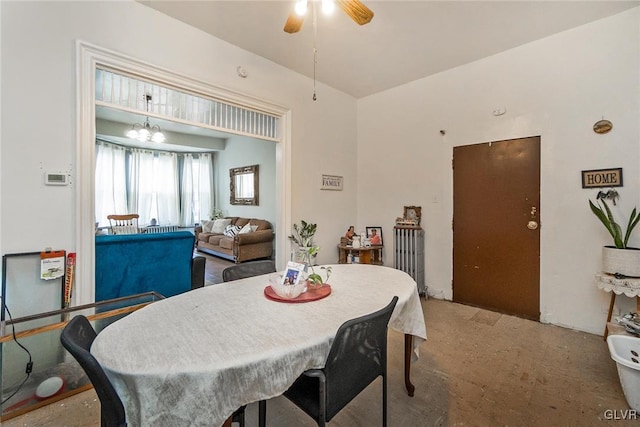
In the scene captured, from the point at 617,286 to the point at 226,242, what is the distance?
5443 millimetres

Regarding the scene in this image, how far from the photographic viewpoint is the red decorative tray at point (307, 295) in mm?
1443

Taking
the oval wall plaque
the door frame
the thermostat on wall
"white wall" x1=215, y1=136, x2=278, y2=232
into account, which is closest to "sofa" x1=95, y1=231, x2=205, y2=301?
the door frame

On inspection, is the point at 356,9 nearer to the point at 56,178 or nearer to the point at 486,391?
the point at 56,178

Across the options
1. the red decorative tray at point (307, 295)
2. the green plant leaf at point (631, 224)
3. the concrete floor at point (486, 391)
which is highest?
the green plant leaf at point (631, 224)

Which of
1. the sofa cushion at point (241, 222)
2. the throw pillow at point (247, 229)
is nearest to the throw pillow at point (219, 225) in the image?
the sofa cushion at point (241, 222)

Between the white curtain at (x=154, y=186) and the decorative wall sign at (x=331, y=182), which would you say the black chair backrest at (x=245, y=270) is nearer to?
the decorative wall sign at (x=331, y=182)

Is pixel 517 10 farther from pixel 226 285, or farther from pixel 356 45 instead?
pixel 226 285

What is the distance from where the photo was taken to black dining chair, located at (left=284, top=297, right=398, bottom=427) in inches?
41.5

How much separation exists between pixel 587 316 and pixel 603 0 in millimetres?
2706

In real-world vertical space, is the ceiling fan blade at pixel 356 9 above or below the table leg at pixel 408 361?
above

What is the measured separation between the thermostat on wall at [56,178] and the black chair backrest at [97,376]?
4.82 feet

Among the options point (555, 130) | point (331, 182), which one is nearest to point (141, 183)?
point (331, 182)

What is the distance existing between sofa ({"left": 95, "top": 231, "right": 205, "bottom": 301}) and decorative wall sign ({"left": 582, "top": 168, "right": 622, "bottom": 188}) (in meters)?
3.79

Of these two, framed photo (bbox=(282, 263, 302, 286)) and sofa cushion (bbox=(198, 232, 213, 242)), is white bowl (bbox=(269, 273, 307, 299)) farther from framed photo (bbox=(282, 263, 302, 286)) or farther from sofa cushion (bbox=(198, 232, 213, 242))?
sofa cushion (bbox=(198, 232, 213, 242))
